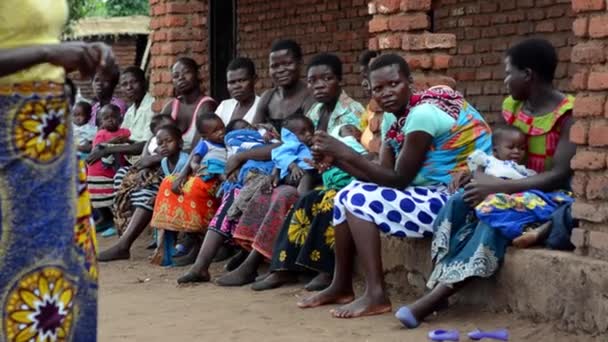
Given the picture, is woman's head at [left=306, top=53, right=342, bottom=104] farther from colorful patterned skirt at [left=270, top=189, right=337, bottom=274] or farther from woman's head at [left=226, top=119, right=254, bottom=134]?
colorful patterned skirt at [left=270, top=189, right=337, bottom=274]

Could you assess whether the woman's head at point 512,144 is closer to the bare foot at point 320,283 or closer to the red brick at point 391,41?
the red brick at point 391,41

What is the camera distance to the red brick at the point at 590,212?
4867 mm

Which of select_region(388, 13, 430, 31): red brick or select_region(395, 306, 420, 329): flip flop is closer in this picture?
select_region(395, 306, 420, 329): flip flop

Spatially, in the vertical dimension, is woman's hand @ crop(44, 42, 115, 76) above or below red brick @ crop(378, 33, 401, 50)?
below

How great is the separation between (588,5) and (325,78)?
214 cm

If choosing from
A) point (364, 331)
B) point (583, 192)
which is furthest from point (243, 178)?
point (583, 192)

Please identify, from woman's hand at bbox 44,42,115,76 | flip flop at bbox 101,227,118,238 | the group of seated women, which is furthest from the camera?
flip flop at bbox 101,227,118,238

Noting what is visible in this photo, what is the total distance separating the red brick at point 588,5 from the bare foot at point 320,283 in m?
2.19

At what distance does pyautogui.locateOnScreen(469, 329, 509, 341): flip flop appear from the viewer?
4.93 metres

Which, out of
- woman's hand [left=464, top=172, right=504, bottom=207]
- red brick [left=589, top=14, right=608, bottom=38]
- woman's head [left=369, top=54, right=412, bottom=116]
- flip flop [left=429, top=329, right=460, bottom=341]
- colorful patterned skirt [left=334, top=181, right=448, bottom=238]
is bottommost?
flip flop [left=429, top=329, right=460, bottom=341]

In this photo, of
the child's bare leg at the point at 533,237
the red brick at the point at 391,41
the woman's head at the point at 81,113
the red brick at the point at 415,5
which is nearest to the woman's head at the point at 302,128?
the red brick at the point at 391,41

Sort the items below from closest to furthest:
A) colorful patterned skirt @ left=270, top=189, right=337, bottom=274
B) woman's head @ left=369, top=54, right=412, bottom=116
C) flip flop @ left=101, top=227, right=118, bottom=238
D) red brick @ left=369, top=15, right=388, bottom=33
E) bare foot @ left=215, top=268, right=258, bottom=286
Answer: woman's head @ left=369, top=54, right=412, bottom=116
colorful patterned skirt @ left=270, top=189, right=337, bottom=274
red brick @ left=369, top=15, right=388, bottom=33
bare foot @ left=215, top=268, right=258, bottom=286
flip flop @ left=101, top=227, right=118, bottom=238

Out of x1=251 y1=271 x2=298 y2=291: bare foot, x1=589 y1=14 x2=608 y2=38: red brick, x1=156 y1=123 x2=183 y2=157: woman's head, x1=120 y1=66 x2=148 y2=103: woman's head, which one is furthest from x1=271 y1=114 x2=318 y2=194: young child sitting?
x1=120 y1=66 x2=148 y2=103: woman's head

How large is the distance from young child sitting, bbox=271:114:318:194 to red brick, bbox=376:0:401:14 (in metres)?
0.79
